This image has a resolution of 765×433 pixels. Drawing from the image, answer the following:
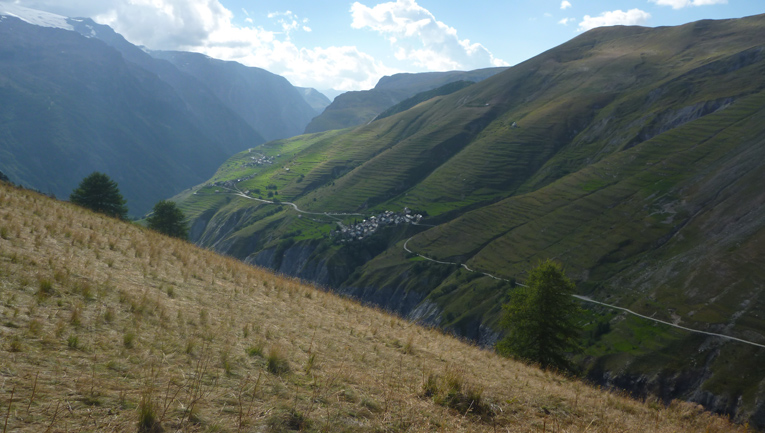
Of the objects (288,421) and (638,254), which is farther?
(638,254)

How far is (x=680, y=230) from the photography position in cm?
13088

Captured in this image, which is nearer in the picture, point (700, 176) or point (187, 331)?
point (187, 331)

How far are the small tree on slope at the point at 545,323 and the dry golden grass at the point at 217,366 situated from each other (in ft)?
52.8

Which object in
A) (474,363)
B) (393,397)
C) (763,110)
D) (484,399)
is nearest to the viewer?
(393,397)

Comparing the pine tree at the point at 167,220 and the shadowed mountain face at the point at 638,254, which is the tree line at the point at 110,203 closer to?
the pine tree at the point at 167,220

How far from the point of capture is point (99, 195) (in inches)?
2431

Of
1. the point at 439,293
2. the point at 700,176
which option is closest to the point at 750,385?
the point at 439,293

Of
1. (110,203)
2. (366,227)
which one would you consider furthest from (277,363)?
(366,227)

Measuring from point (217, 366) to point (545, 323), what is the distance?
1135 inches

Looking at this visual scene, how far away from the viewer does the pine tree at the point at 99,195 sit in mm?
61094

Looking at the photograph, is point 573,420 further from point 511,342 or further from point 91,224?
point 511,342

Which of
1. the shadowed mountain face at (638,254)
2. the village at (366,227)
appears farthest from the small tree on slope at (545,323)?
the village at (366,227)

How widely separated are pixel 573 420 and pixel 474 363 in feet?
15.6

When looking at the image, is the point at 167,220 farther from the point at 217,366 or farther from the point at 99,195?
the point at 217,366
